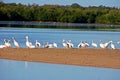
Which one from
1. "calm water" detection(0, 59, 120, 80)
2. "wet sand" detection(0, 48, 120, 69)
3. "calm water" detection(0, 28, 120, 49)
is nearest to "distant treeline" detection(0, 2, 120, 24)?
"calm water" detection(0, 28, 120, 49)

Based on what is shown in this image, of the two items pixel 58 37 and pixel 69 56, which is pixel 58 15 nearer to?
pixel 58 37

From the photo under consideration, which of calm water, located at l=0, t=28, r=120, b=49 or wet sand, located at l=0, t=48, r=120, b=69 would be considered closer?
wet sand, located at l=0, t=48, r=120, b=69

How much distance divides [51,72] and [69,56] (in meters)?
3.09

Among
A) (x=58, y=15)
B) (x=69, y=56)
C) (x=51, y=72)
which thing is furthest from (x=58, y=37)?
(x=58, y=15)

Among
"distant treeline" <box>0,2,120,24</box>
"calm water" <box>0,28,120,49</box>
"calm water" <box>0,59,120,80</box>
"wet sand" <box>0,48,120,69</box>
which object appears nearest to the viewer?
"calm water" <box>0,59,120,80</box>

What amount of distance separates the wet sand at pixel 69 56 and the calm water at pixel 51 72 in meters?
0.63

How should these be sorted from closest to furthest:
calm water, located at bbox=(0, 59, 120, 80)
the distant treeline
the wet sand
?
calm water, located at bbox=(0, 59, 120, 80)
the wet sand
the distant treeline

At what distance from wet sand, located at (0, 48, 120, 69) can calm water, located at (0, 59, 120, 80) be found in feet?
2.07

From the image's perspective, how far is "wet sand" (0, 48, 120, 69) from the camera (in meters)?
18.0

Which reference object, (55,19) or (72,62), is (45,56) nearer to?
(72,62)

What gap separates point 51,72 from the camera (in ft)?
53.3

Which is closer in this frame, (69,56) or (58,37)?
(69,56)

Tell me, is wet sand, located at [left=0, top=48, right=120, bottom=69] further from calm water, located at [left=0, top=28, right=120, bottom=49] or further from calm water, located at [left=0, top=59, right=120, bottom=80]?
calm water, located at [left=0, top=28, right=120, bottom=49]

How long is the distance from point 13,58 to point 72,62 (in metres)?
2.53
